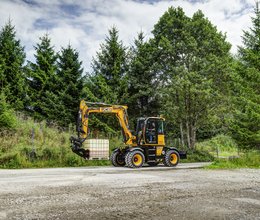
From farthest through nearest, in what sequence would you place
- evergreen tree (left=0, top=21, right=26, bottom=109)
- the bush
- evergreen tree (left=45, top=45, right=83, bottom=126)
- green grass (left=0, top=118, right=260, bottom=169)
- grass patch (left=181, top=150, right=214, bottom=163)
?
evergreen tree (left=0, top=21, right=26, bottom=109)
evergreen tree (left=45, top=45, right=83, bottom=126)
the bush
grass patch (left=181, top=150, right=214, bottom=163)
green grass (left=0, top=118, right=260, bottom=169)

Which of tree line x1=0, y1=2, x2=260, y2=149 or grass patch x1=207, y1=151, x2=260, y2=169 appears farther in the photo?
tree line x1=0, y1=2, x2=260, y2=149

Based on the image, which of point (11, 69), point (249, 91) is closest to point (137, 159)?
point (249, 91)

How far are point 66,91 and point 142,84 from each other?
6.56 metres

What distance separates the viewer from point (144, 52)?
27.9 meters

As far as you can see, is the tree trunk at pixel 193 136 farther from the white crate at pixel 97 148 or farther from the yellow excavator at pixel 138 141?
the white crate at pixel 97 148

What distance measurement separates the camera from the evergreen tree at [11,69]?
2513 cm

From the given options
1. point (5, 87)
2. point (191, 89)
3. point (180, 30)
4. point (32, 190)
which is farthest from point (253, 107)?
point (5, 87)

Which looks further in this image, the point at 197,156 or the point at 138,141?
the point at 197,156

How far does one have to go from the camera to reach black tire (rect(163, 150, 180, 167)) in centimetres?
1745

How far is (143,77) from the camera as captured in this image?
88.5ft

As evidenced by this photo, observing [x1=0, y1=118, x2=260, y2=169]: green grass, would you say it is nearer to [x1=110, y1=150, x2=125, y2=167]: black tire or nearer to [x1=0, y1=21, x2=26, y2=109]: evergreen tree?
[x1=110, y1=150, x2=125, y2=167]: black tire

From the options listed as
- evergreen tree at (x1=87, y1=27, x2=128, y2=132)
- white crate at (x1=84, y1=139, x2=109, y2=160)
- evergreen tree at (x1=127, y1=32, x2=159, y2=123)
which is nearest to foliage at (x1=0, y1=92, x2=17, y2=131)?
white crate at (x1=84, y1=139, x2=109, y2=160)

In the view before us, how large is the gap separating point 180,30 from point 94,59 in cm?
809

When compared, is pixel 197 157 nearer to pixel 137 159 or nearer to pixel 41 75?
pixel 137 159
